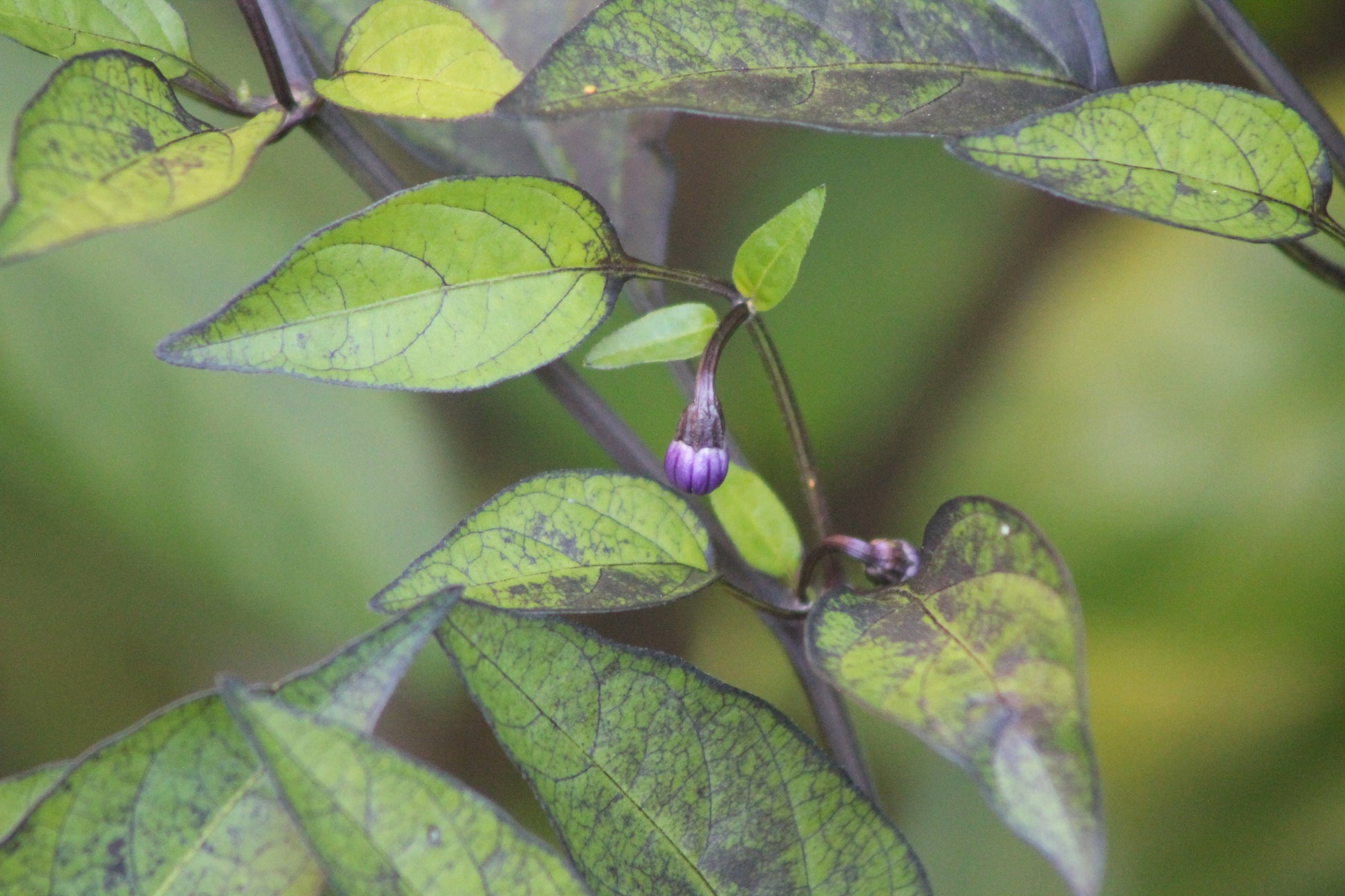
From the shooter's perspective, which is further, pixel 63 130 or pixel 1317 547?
pixel 1317 547

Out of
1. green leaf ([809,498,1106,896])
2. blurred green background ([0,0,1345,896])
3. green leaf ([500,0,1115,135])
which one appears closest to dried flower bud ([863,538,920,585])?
green leaf ([809,498,1106,896])

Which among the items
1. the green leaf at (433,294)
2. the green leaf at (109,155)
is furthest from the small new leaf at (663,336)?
the green leaf at (109,155)

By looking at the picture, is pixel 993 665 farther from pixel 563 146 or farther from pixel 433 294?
pixel 563 146

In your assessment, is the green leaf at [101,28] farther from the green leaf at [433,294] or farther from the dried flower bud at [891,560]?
the dried flower bud at [891,560]

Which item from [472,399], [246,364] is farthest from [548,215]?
[472,399]

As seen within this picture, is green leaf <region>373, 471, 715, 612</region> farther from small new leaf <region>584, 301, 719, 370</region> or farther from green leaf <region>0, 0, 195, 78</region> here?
green leaf <region>0, 0, 195, 78</region>

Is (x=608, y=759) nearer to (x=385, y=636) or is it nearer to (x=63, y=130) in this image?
(x=385, y=636)
